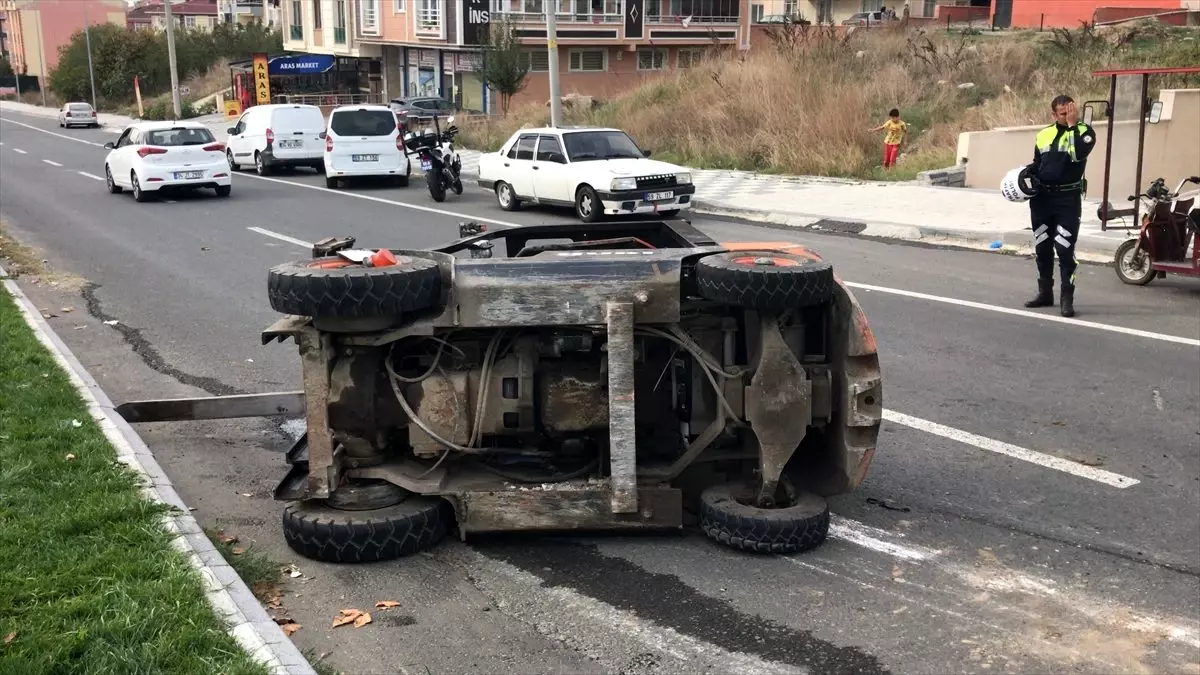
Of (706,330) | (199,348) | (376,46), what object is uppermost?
(376,46)

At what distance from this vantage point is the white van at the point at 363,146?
24641 mm

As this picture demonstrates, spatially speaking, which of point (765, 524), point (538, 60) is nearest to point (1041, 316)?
point (765, 524)

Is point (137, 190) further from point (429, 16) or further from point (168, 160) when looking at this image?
point (429, 16)

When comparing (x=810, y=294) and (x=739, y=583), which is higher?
(x=810, y=294)

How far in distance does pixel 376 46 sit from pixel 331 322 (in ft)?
199

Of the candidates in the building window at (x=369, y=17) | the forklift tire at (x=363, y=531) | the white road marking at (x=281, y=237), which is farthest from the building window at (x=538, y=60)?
the forklift tire at (x=363, y=531)

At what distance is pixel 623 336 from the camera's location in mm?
4836

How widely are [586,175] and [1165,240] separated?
30.4 ft

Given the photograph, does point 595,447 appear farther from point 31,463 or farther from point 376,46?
point 376,46

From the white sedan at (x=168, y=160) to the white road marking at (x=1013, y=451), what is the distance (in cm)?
1796

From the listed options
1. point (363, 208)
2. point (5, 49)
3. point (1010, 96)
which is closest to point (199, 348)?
point (363, 208)

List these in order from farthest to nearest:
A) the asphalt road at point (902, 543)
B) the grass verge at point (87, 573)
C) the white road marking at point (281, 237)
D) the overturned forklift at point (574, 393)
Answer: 1. the white road marking at point (281, 237)
2. the overturned forklift at point (574, 393)
3. the asphalt road at point (902, 543)
4. the grass verge at point (87, 573)

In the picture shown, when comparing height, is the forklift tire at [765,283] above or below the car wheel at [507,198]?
above

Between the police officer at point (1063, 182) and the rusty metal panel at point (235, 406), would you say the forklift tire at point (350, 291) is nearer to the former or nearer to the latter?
the rusty metal panel at point (235, 406)
